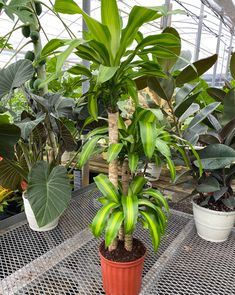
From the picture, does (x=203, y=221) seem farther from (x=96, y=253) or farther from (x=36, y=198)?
(x=36, y=198)

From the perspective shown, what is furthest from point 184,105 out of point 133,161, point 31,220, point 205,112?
point 31,220

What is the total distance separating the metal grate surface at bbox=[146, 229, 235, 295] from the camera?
89 centimetres

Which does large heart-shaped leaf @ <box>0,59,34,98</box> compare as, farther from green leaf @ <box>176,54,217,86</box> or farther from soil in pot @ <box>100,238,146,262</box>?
soil in pot @ <box>100,238,146,262</box>

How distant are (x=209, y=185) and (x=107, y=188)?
556 mm

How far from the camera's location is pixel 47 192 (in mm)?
1077

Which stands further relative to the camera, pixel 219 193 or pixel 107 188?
pixel 219 193

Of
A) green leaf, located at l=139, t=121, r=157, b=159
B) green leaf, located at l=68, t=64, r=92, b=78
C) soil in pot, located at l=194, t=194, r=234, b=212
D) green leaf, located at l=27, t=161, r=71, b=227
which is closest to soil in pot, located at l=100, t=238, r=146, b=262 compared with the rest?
green leaf, located at l=27, t=161, r=71, b=227

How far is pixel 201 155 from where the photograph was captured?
117 cm

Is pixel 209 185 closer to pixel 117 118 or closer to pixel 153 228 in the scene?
pixel 153 228

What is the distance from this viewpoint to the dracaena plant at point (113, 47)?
0.67 metres

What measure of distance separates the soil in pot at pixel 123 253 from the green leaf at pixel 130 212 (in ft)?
0.44

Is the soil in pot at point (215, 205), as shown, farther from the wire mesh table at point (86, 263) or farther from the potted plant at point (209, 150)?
the wire mesh table at point (86, 263)

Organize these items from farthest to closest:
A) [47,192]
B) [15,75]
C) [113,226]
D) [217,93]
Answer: [217,93] → [15,75] → [47,192] → [113,226]

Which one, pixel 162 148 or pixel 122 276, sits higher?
pixel 162 148
